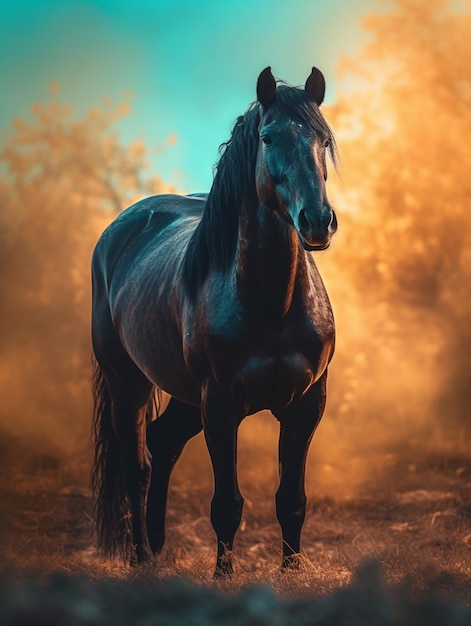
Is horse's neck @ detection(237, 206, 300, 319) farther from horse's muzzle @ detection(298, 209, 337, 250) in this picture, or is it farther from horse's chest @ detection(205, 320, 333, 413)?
horse's muzzle @ detection(298, 209, 337, 250)

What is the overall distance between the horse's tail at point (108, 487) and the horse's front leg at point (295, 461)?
1.69 meters

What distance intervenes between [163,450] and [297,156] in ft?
8.59

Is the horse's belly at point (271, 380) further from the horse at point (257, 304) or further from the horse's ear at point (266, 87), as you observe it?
the horse's ear at point (266, 87)

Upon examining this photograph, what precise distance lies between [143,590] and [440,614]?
1099 millimetres

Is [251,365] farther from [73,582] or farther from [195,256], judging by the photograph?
[73,582]

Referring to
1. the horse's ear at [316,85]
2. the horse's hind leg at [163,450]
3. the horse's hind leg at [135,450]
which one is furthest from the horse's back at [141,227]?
the horse's ear at [316,85]

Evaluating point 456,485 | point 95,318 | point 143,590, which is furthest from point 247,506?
point 143,590

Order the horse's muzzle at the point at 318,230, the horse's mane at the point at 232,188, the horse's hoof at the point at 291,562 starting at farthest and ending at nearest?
the horse's hoof at the point at 291,562 < the horse's mane at the point at 232,188 < the horse's muzzle at the point at 318,230

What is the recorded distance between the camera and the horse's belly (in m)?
4.49

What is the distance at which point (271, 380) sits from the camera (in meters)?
4.51

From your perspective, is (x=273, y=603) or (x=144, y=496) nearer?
(x=273, y=603)

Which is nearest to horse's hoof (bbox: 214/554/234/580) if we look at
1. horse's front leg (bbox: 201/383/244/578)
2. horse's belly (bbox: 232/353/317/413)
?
horse's front leg (bbox: 201/383/244/578)

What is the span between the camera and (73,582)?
337 centimetres

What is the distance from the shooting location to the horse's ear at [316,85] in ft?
15.1
